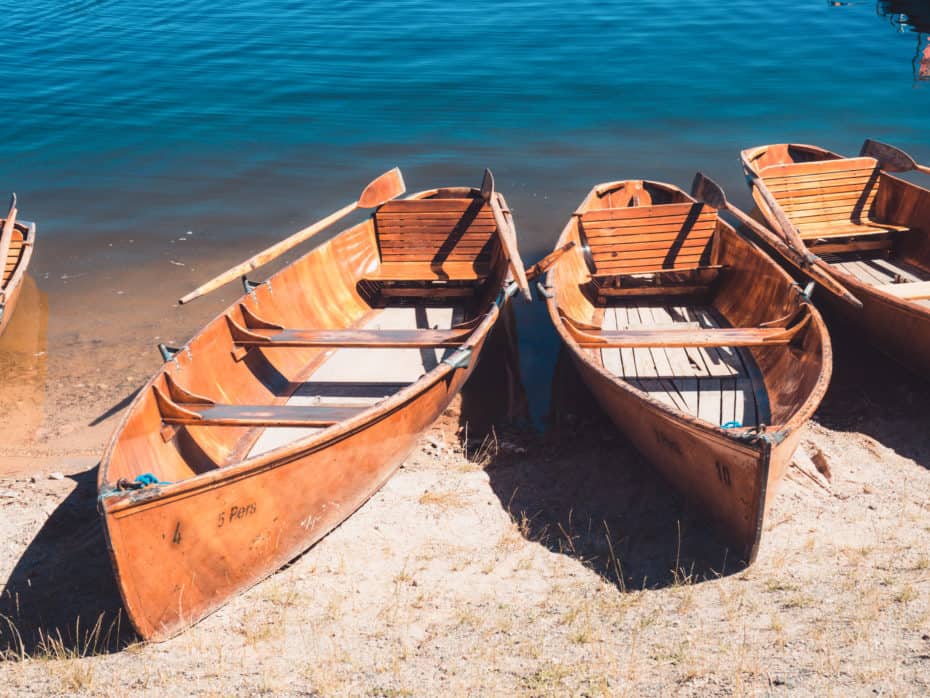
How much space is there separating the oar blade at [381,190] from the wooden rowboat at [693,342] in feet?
8.65

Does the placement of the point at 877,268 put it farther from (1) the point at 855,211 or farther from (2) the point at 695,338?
(2) the point at 695,338

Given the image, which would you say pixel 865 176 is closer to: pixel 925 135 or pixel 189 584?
pixel 925 135

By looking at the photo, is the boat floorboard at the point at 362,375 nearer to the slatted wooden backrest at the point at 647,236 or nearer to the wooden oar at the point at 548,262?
the wooden oar at the point at 548,262

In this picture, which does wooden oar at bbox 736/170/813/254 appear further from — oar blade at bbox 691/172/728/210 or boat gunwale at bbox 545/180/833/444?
boat gunwale at bbox 545/180/833/444

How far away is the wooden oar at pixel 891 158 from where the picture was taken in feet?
32.6

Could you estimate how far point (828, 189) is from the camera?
10.3 meters

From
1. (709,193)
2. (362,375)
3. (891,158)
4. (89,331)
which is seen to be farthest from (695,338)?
(89,331)

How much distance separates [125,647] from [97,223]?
35.3 ft

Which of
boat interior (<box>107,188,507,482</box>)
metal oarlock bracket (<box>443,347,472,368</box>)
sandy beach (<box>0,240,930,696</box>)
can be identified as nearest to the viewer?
A: sandy beach (<box>0,240,930,696</box>)

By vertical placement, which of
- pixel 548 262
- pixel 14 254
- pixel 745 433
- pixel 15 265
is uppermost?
pixel 548 262

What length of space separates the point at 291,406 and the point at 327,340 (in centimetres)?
122

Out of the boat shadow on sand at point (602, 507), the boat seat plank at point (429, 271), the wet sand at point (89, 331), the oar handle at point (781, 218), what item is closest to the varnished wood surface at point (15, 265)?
the wet sand at point (89, 331)

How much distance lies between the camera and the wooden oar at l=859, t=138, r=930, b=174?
9.94 meters

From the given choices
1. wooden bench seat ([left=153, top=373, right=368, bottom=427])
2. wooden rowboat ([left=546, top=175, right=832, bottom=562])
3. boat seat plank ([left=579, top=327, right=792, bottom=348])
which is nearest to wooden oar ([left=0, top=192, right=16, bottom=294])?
wooden bench seat ([left=153, top=373, right=368, bottom=427])
